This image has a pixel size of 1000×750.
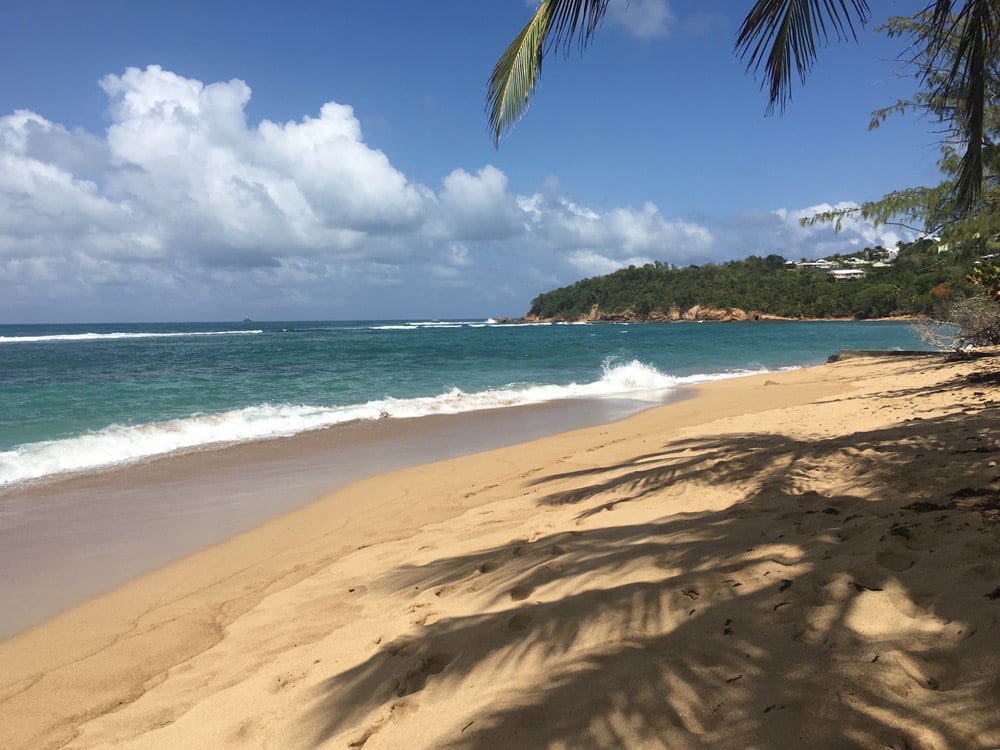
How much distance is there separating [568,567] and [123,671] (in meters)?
2.72

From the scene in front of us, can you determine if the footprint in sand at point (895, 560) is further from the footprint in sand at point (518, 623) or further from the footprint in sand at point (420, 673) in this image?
the footprint in sand at point (420, 673)

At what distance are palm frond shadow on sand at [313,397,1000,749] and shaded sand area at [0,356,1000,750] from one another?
1cm

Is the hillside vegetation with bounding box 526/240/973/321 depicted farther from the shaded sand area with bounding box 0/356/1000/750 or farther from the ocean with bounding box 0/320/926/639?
the shaded sand area with bounding box 0/356/1000/750

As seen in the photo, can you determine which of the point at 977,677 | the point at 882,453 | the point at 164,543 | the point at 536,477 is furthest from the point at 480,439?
the point at 977,677

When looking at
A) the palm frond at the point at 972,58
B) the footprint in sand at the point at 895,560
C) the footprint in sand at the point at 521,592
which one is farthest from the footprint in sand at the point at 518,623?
the palm frond at the point at 972,58

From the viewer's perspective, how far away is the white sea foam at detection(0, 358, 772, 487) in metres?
9.12

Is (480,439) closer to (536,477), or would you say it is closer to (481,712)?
(536,477)

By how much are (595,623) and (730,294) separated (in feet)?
335

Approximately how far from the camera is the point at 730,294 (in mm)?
96750

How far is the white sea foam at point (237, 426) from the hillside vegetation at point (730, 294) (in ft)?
165

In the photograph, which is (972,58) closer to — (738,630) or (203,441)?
(738,630)

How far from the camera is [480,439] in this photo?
34.9 feet

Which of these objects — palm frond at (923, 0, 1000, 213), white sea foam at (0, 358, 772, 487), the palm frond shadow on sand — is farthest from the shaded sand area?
white sea foam at (0, 358, 772, 487)

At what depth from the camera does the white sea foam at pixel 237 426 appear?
29.9 ft
